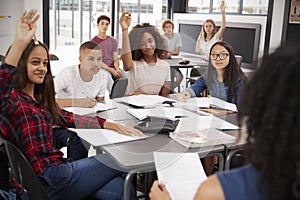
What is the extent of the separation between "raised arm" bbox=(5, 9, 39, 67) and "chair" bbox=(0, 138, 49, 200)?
0.38m

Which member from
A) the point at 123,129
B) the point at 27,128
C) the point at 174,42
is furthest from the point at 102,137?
the point at 174,42

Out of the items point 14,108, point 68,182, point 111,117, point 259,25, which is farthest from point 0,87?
point 259,25

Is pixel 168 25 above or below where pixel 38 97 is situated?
above

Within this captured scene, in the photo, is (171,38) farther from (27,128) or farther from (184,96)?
(27,128)

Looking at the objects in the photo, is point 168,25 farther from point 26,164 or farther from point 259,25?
point 26,164

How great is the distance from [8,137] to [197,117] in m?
1.19

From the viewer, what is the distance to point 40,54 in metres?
1.89

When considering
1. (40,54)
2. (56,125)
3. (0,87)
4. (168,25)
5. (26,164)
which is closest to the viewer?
(26,164)

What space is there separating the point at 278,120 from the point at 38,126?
4.12ft

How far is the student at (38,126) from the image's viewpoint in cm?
158

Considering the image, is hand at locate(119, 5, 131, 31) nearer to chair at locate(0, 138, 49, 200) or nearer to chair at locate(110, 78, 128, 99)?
chair at locate(110, 78, 128, 99)

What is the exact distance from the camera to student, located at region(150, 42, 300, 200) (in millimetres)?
761

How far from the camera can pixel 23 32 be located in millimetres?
1526

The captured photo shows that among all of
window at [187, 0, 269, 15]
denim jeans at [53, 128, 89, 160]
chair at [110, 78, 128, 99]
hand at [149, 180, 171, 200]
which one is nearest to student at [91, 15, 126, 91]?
chair at [110, 78, 128, 99]
